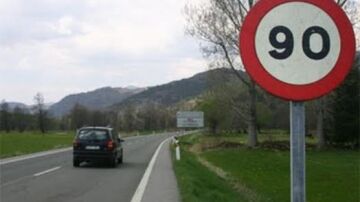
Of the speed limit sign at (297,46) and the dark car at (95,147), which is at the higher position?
the speed limit sign at (297,46)

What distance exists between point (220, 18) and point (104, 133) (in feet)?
68.3

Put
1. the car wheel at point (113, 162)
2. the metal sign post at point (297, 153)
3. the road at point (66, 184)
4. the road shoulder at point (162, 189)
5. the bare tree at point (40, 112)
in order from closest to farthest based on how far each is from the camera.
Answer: the metal sign post at point (297, 153), the road shoulder at point (162, 189), the road at point (66, 184), the car wheel at point (113, 162), the bare tree at point (40, 112)

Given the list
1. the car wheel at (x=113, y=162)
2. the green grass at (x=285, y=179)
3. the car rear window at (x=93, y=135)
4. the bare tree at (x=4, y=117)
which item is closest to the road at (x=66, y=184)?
the car wheel at (x=113, y=162)

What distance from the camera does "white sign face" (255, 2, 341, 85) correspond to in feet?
11.5

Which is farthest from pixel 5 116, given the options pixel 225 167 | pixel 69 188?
pixel 69 188

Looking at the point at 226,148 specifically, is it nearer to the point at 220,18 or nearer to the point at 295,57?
the point at 220,18

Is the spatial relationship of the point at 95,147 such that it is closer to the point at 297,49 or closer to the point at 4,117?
the point at 297,49

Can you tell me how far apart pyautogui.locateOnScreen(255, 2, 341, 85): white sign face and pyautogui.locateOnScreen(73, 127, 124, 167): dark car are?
24.1 m

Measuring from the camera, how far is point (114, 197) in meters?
15.4

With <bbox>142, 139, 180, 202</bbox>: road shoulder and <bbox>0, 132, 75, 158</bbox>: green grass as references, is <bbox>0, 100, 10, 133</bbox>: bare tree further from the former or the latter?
<bbox>142, 139, 180, 202</bbox>: road shoulder

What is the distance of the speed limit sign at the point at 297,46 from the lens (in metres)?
3.47

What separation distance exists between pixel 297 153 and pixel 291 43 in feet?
1.96

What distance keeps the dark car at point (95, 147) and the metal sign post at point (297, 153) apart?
24172mm

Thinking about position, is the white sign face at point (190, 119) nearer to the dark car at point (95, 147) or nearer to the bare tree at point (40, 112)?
the dark car at point (95, 147)
